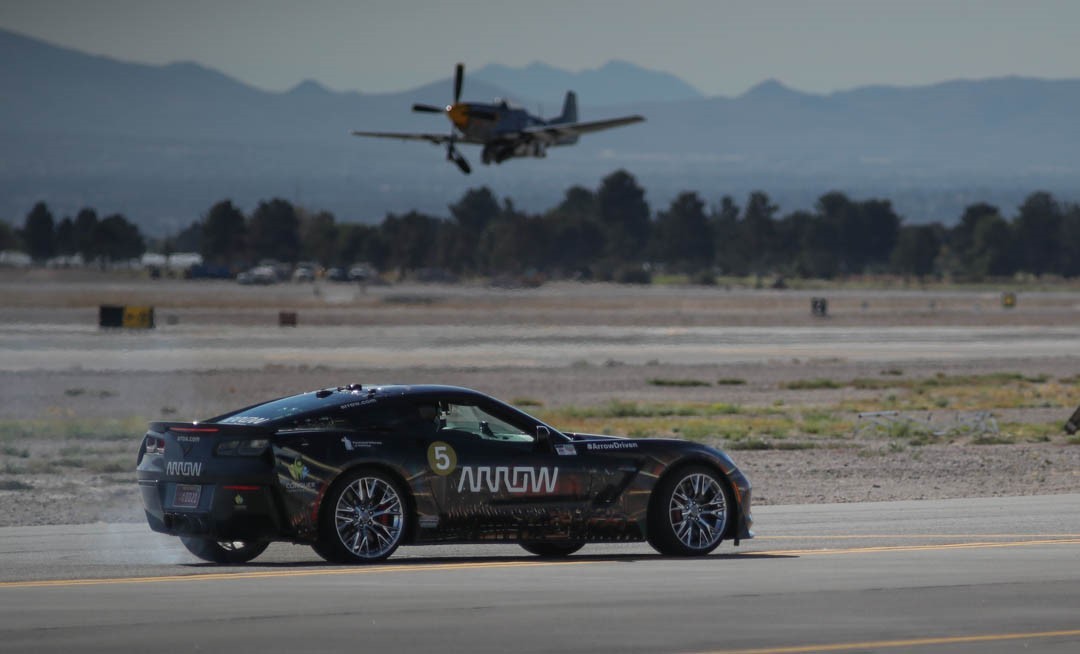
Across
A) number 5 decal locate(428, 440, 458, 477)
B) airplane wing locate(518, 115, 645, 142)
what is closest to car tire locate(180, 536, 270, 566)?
number 5 decal locate(428, 440, 458, 477)

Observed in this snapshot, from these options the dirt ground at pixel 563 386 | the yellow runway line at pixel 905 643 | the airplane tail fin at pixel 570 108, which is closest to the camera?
the yellow runway line at pixel 905 643

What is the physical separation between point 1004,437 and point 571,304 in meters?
98.5

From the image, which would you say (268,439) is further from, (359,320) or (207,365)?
(359,320)

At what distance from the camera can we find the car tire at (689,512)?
49.7 ft

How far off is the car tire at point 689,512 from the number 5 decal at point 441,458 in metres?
1.75

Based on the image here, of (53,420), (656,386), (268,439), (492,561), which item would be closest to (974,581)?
(492,561)

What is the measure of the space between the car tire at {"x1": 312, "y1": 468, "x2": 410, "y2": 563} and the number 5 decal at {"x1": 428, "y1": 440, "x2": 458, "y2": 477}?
0.32 metres

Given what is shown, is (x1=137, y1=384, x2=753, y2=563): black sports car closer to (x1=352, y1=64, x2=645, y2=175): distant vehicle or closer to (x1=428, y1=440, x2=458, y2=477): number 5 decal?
(x1=428, y1=440, x2=458, y2=477): number 5 decal

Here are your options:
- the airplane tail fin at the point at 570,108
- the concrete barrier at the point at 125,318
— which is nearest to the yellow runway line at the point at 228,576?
the concrete barrier at the point at 125,318

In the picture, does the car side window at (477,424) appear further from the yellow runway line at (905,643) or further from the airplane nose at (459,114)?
the airplane nose at (459,114)

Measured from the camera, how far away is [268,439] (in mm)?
13883

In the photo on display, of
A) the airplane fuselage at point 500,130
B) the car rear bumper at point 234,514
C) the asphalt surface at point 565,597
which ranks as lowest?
the asphalt surface at point 565,597

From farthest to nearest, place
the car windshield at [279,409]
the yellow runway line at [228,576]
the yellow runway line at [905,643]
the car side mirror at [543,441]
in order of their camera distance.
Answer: the car side mirror at [543,441], the car windshield at [279,409], the yellow runway line at [228,576], the yellow runway line at [905,643]

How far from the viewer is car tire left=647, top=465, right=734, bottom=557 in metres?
15.2
